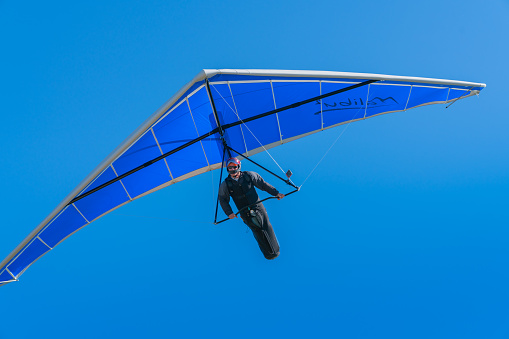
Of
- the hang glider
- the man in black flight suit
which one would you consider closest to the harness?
the man in black flight suit

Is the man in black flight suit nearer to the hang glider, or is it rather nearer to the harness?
the harness

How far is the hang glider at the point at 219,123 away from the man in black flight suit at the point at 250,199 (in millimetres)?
887

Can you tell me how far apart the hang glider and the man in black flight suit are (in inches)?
Answer: 34.9

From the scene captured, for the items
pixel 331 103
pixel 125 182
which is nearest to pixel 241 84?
pixel 331 103

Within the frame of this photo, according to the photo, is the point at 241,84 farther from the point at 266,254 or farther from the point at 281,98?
the point at 266,254

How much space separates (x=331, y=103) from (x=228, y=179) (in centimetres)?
→ 299

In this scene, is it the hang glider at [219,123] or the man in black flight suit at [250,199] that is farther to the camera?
the man in black flight suit at [250,199]

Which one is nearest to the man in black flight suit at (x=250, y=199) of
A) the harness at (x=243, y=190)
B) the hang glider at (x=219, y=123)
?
the harness at (x=243, y=190)

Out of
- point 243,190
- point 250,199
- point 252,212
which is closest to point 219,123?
point 243,190

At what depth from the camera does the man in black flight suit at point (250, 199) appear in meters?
8.38

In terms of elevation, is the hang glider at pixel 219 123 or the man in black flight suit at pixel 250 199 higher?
the hang glider at pixel 219 123

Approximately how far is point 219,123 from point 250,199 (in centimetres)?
170

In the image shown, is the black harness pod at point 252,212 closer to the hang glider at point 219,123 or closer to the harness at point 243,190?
the harness at point 243,190

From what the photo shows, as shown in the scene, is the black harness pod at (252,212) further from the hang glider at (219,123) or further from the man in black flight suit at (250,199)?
the hang glider at (219,123)
